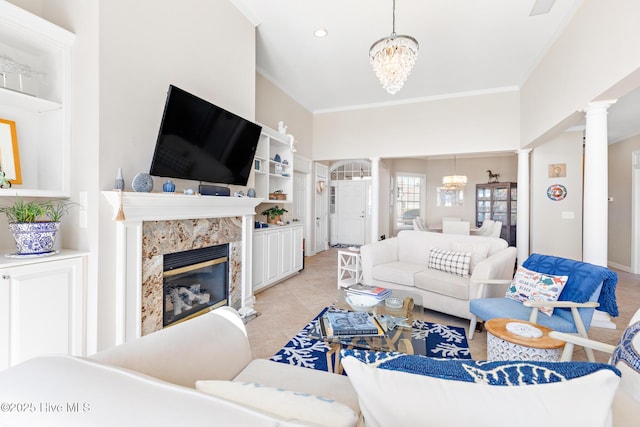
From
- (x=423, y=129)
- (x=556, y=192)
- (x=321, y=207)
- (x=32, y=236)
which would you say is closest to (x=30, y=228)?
(x=32, y=236)

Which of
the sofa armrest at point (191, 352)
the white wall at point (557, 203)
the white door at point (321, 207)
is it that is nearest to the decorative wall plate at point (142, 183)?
the sofa armrest at point (191, 352)

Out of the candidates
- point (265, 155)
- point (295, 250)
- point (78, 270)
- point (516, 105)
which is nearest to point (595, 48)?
point (516, 105)

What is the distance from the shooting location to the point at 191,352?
1.22m

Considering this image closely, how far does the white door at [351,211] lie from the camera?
8.38m

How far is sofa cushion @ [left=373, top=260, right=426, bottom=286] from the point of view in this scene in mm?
3450

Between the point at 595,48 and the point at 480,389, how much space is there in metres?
3.60

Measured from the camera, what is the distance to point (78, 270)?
1997mm

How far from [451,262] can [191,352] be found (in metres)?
2.96

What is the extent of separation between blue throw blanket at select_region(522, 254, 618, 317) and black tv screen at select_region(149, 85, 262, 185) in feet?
10.1

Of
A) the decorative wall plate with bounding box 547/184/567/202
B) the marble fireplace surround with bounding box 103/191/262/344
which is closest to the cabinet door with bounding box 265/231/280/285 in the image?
the marble fireplace surround with bounding box 103/191/262/344

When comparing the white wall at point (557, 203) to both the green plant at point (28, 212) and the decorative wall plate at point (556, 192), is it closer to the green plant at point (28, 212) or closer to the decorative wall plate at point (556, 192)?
the decorative wall plate at point (556, 192)

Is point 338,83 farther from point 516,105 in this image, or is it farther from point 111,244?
point 111,244

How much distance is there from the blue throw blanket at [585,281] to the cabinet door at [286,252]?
3.22m

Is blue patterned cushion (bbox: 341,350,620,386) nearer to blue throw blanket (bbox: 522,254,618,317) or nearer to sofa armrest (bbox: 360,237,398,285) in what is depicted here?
blue throw blanket (bbox: 522,254,618,317)
